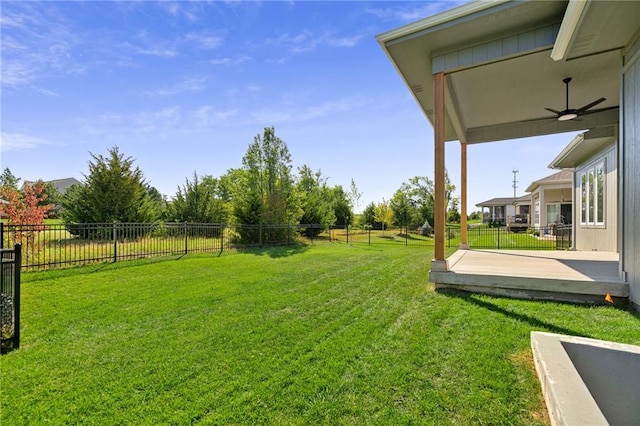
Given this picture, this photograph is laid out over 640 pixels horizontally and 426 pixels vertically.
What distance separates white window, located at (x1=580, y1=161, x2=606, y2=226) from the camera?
26.6 ft

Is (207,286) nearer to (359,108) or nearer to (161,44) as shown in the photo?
(161,44)

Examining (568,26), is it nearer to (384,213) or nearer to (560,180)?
(560,180)

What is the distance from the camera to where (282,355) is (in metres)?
2.73

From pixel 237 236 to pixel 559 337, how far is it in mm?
12324

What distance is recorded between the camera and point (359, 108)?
10.1 meters

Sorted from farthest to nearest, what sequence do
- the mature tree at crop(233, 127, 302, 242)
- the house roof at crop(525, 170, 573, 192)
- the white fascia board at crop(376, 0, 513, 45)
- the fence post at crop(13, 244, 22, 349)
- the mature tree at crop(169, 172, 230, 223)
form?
the mature tree at crop(169, 172, 230, 223) → the house roof at crop(525, 170, 573, 192) → the mature tree at crop(233, 127, 302, 242) → the white fascia board at crop(376, 0, 513, 45) → the fence post at crop(13, 244, 22, 349)

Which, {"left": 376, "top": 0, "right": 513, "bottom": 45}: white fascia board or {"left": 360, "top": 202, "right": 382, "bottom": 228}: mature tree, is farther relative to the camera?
{"left": 360, "top": 202, "right": 382, "bottom": 228}: mature tree

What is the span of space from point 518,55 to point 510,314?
3588 millimetres

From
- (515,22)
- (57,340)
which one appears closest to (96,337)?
(57,340)

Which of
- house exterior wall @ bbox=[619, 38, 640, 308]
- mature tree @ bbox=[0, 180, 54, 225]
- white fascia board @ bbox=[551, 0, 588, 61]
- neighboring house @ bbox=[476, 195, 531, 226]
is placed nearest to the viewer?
white fascia board @ bbox=[551, 0, 588, 61]

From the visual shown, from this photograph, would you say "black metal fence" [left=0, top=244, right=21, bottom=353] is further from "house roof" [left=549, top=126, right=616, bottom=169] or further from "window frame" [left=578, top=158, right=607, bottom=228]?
"window frame" [left=578, top=158, right=607, bottom=228]

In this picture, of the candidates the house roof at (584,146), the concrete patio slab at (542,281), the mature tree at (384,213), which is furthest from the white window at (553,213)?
the concrete patio slab at (542,281)

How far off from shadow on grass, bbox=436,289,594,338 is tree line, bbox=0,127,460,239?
10.4 metres

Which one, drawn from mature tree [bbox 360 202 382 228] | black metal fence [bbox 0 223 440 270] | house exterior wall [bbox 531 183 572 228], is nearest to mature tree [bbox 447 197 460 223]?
mature tree [bbox 360 202 382 228]
